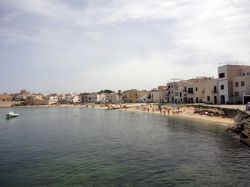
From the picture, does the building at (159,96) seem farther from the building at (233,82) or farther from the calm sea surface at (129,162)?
the calm sea surface at (129,162)

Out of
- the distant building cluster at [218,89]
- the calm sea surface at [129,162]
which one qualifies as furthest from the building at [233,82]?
the calm sea surface at [129,162]

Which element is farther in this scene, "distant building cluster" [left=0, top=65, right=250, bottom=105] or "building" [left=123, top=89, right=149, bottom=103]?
"building" [left=123, top=89, right=149, bottom=103]

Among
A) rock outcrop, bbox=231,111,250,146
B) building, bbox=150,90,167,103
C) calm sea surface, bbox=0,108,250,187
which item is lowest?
calm sea surface, bbox=0,108,250,187

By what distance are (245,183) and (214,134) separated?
2437cm

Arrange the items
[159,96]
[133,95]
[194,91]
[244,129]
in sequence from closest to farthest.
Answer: [244,129] < [194,91] < [159,96] < [133,95]

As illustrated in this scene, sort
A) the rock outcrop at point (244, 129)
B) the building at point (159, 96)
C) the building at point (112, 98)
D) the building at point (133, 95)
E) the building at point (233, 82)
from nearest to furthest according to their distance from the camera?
the rock outcrop at point (244, 129)
the building at point (233, 82)
the building at point (159, 96)
the building at point (133, 95)
the building at point (112, 98)

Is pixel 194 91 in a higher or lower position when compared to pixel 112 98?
higher

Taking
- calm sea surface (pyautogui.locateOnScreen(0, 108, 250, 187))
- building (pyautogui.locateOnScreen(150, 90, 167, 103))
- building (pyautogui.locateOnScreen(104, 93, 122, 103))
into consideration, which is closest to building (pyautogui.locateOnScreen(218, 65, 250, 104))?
calm sea surface (pyautogui.locateOnScreen(0, 108, 250, 187))

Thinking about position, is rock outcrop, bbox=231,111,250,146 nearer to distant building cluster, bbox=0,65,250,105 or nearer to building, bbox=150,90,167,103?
distant building cluster, bbox=0,65,250,105

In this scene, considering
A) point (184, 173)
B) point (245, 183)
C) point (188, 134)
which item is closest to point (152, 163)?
point (184, 173)

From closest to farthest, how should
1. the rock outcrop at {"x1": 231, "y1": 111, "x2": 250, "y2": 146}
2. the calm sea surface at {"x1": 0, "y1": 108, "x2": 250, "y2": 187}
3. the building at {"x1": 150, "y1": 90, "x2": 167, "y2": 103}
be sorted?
the calm sea surface at {"x1": 0, "y1": 108, "x2": 250, "y2": 187}, the rock outcrop at {"x1": 231, "y1": 111, "x2": 250, "y2": 146}, the building at {"x1": 150, "y1": 90, "x2": 167, "y2": 103}

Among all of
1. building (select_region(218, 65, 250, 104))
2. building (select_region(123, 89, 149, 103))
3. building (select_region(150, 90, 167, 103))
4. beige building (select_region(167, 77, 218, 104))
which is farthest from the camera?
building (select_region(123, 89, 149, 103))

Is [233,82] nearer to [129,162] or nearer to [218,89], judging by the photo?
[218,89]

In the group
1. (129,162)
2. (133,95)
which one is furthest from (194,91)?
(129,162)
